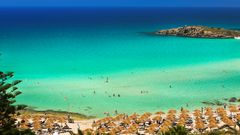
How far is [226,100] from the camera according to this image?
46.1 m

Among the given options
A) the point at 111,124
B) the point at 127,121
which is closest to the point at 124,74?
the point at 127,121

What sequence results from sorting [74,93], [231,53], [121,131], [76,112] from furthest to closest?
1. [231,53]
2. [74,93]
3. [76,112]
4. [121,131]

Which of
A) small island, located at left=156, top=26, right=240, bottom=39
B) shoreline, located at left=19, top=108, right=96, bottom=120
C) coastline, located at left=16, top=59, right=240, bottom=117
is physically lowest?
shoreline, located at left=19, top=108, right=96, bottom=120

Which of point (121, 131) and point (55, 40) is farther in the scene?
point (55, 40)

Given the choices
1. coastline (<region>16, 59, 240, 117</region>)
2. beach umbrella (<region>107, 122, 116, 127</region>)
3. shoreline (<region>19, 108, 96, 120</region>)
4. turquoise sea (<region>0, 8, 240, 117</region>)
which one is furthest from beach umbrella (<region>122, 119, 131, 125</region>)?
turquoise sea (<region>0, 8, 240, 117</region>)

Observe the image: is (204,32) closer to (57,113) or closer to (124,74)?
(124,74)

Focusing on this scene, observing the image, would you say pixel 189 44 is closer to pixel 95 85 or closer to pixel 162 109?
pixel 95 85

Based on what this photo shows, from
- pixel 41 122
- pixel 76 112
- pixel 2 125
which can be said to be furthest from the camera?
pixel 76 112

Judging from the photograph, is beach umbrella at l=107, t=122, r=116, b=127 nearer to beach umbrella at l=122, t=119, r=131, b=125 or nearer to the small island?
beach umbrella at l=122, t=119, r=131, b=125

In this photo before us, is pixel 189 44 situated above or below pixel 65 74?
above

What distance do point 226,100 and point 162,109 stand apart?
8.45m

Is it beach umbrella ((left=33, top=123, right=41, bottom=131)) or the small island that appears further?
the small island

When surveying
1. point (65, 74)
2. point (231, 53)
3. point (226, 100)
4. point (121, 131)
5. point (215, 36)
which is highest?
point (215, 36)

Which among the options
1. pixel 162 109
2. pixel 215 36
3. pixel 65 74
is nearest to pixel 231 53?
pixel 215 36
